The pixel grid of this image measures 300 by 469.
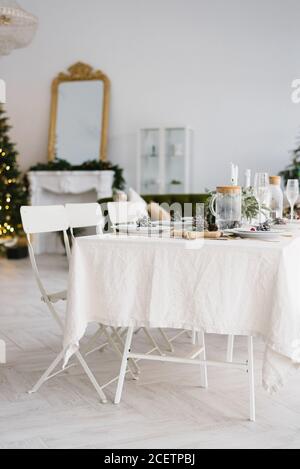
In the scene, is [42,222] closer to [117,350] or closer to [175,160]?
[117,350]

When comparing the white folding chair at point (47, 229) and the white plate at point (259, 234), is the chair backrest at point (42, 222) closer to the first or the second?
the white folding chair at point (47, 229)

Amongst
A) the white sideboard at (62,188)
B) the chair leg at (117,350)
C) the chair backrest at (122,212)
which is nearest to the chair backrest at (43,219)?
the chair backrest at (122,212)

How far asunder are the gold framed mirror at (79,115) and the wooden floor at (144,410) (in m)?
5.24

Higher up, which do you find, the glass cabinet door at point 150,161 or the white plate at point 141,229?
the glass cabinet door at point 150,161

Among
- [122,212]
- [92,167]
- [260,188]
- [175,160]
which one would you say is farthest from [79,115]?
[260,188]

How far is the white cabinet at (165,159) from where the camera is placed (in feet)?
25.4

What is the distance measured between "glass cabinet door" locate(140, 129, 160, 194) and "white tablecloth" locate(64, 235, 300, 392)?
5.42 meters

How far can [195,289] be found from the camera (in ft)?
7.76

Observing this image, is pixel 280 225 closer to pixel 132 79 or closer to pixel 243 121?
pixel 243 121

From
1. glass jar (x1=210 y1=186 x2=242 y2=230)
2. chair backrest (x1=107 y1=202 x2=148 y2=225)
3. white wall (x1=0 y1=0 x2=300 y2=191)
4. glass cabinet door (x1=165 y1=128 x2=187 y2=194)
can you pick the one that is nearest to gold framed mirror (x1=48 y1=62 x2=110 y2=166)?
white wall (x1=0 y1=0 x2=300 y2=191)

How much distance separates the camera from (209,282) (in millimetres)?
2344

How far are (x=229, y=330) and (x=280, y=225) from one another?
962mm

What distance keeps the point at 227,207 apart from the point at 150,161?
532 centimetres

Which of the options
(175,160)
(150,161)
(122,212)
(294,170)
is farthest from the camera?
(150,161)
